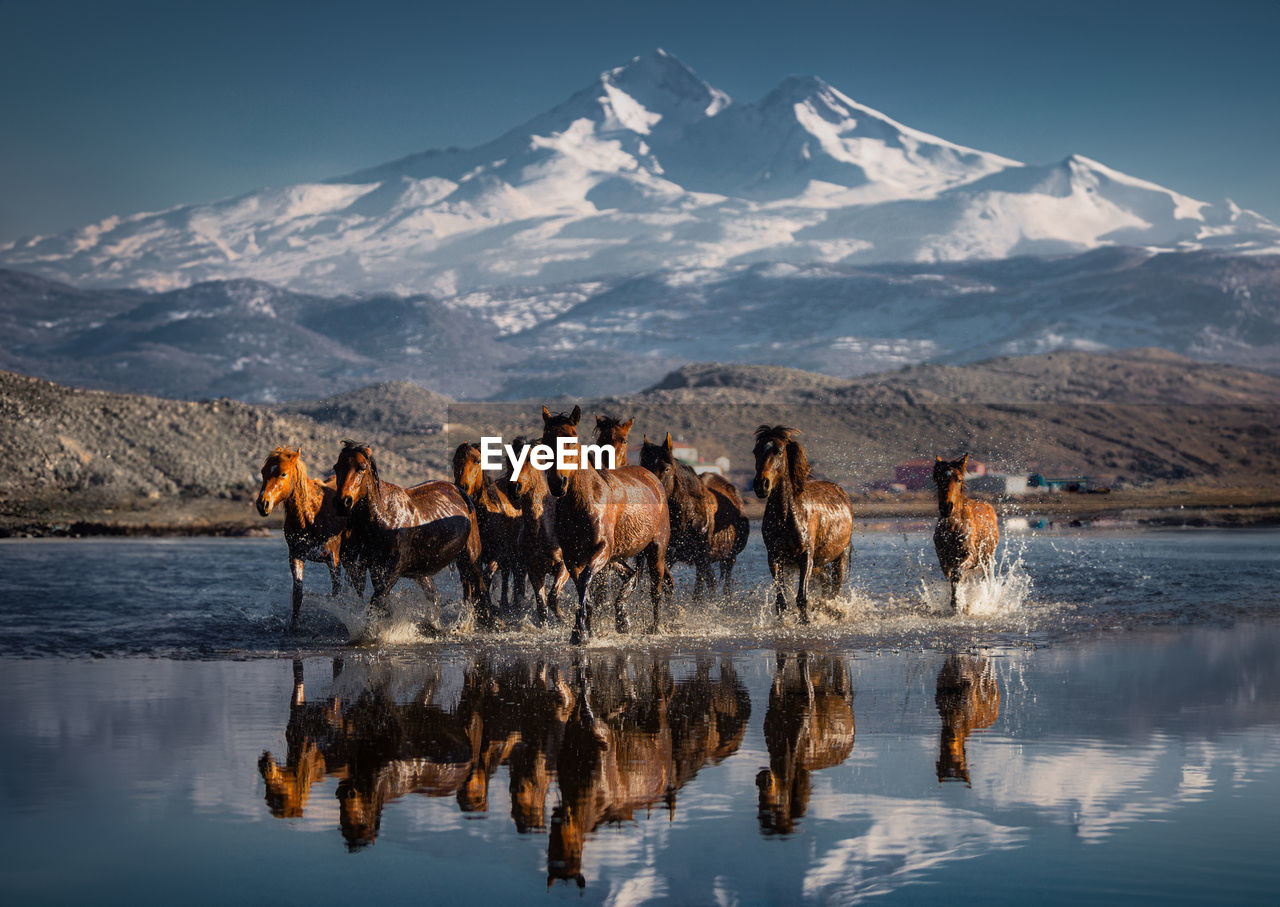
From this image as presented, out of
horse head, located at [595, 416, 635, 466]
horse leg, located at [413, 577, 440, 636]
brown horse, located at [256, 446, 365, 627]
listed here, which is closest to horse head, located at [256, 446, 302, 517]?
brown horse, located at [256, 446, 365, 627]

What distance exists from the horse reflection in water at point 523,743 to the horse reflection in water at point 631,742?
0.01 meters

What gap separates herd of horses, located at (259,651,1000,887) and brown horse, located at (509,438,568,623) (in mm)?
2170

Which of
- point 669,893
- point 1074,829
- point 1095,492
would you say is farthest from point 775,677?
point 1095,492

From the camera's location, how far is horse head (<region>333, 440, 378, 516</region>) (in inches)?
563

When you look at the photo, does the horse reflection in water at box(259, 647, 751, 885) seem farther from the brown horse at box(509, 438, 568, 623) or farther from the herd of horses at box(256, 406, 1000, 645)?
the brown horse at box(509, 438, 568, 623)

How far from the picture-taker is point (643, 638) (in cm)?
1538

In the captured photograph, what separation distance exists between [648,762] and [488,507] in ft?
26.3

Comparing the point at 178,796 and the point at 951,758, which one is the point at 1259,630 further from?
the point at 178,796

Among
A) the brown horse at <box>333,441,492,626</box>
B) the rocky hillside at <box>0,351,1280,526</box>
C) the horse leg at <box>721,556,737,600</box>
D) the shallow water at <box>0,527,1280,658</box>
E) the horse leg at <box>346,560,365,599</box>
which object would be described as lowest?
the shallow water at <box>0,527,1280,658</box>

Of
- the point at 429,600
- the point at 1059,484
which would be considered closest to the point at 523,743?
the point at 429,600

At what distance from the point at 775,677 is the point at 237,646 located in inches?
225

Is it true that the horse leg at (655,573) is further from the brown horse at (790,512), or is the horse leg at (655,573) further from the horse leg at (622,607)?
the brown horse at (790,512)

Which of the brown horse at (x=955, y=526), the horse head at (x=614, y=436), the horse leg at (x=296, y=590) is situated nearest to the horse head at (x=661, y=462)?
the horse head at (x=614, y=436)

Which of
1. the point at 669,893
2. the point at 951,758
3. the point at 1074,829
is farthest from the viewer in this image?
the point at 951,758
